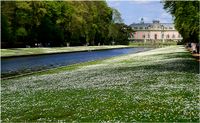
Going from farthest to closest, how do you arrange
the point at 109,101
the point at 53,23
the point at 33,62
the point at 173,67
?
the point at 53,23, the point at 33,62, the point at 173,67, the point at 109,101

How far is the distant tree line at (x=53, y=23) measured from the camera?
101994 mm

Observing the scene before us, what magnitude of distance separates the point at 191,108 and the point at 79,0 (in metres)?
144

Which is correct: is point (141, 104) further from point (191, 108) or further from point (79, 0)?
point (79, 0)

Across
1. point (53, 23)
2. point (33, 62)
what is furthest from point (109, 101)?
point (53, 23)

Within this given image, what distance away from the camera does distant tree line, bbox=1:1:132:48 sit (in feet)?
335

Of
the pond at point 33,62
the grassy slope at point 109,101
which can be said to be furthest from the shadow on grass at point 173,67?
the pond at point 33,62

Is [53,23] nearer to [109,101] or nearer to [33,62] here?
[33,62]

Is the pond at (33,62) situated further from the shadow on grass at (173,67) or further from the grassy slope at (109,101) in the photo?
the grassy slope at (109,101)

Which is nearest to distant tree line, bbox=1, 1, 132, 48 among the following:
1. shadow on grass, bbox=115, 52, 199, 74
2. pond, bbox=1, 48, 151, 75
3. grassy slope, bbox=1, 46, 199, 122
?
pond, bbox=1, 48, 151, 75

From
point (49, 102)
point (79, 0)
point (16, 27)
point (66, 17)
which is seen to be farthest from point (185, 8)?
point (79, 0)

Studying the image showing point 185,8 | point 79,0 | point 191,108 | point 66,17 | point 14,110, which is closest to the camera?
point 191,108

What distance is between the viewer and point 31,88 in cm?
2578

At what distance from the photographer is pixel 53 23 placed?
12962 centimetres

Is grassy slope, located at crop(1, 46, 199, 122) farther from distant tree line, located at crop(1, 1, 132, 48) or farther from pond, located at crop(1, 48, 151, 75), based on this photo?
distant tree line, located at crop(1, 1, 132, 48)
